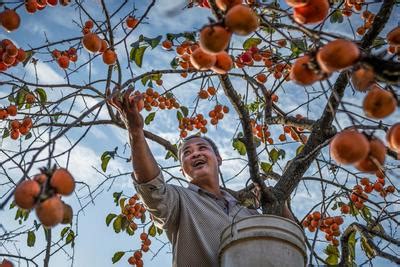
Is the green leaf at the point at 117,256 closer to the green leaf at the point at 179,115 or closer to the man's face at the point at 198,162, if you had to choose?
the green leaf at the point at 179,115

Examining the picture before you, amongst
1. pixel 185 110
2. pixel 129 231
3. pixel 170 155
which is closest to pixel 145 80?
pixel 185 110

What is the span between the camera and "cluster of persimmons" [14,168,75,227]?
95cm

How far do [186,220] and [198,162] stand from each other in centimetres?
64

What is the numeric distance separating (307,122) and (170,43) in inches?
39.4

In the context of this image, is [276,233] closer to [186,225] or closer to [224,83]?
[186,225]

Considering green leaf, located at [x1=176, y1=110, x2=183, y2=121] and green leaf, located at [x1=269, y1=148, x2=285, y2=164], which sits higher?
green leaf, located at [x1=176, y1=110, x2=183, y2=121]

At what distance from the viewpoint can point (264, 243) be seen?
1.60 m

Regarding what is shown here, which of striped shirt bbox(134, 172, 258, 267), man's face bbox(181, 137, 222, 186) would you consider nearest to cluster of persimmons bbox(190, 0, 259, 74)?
striped shirt bbox(134, 172, 258, 267)

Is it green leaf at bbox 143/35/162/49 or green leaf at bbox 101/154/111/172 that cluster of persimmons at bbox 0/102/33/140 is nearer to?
green leaf at bbox 101/154/111/172

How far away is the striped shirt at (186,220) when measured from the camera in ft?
6.49

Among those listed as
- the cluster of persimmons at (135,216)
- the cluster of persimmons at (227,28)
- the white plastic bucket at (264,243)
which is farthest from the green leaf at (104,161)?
the cluster of persimmons at (227,28)

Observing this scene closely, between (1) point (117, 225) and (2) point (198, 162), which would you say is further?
(1) point (117, 225)

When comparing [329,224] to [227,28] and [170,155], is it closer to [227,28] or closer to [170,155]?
[170,155]

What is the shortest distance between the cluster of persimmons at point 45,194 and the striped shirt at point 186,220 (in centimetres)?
103
